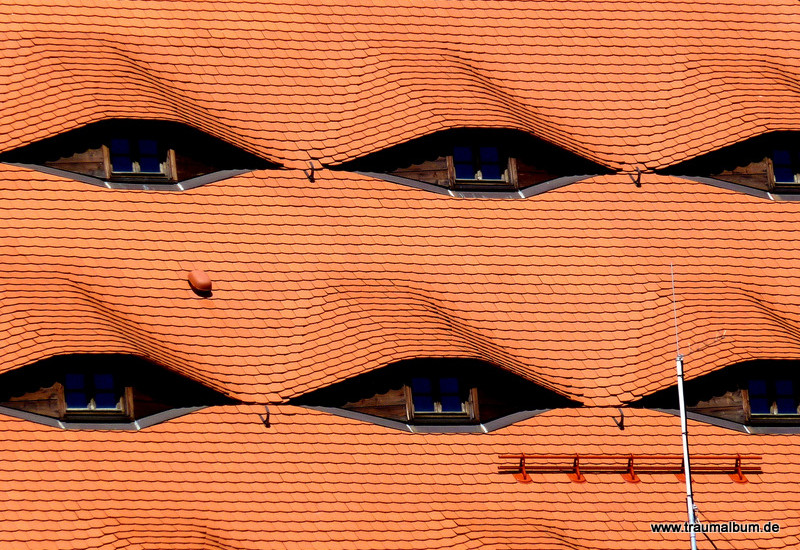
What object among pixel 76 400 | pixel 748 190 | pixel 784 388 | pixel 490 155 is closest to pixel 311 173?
pixel 490 155

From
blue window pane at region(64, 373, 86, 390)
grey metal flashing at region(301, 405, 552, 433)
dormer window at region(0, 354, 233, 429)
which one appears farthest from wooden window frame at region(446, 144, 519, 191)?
blue window pane at region(64, 373, 86, 390)

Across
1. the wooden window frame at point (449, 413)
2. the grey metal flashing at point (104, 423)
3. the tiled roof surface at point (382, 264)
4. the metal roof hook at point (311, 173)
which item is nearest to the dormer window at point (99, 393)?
the grey metal flashing at point (104, 423)

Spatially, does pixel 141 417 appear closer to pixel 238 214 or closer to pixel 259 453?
pixel 259 453

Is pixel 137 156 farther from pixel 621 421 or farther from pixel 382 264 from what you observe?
pixel 621 421

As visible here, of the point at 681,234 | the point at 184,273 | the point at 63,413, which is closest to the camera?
the point at 63,413

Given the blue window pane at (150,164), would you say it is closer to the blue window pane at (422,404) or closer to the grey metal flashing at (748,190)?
the blue window pane at (422,404)

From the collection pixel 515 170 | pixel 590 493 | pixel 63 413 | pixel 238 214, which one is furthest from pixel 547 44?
pixel 63 413
